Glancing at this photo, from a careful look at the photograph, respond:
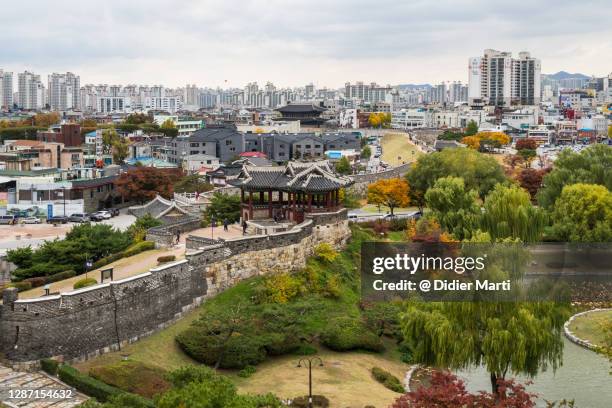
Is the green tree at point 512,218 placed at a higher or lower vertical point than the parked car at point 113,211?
higher

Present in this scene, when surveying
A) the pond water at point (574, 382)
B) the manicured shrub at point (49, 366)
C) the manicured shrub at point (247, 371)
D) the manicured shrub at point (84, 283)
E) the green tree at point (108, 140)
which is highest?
the green tree at point (108, 140)

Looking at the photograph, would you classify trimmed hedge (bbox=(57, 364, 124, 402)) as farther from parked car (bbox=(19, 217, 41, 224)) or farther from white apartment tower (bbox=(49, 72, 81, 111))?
white apartment tower (bbox=(49, 72, 81, 111))

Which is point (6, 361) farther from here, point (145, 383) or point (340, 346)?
point (340, 346)

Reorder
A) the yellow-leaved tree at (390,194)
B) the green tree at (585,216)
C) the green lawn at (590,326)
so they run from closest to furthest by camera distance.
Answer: the green lawn at (590,326)
the green tree at (585,216)
the yellow-leaved tree at (390,194)

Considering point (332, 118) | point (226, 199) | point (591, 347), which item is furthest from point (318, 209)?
point (332, 118)

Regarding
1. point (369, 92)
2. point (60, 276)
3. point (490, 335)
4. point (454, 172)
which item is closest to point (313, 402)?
point (490, 335)

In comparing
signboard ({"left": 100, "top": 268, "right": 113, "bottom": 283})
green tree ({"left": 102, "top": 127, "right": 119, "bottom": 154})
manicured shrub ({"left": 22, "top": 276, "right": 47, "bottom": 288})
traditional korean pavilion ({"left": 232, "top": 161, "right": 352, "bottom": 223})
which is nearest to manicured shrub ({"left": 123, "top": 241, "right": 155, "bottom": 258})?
signboard ({"left": 100, "top": 268, "right": 113, "bottom": 283})

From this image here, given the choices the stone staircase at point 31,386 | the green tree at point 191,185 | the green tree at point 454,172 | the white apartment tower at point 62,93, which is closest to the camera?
the stone staircase at point 31,386

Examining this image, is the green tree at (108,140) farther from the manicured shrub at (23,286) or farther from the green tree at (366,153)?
the manicured shrub at (23,286)

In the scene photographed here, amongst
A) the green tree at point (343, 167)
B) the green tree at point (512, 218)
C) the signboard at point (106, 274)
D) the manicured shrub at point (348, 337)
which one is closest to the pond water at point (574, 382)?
the manicured shrub at point (348, 337)
